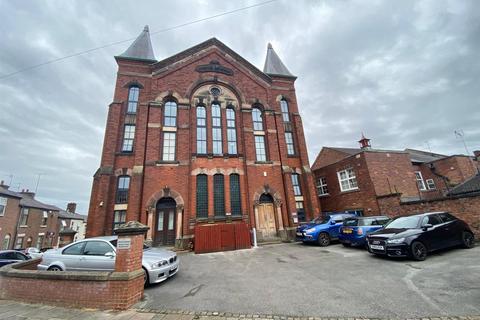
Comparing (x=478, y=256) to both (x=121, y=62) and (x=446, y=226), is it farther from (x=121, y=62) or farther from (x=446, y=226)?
(x=121, y=62)

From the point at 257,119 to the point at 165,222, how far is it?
10.8 m

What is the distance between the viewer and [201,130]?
619 inches

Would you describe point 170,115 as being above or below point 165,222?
above

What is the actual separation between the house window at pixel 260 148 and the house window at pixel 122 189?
9.63 metres

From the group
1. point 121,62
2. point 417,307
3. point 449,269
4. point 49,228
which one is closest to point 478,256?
point 449,269

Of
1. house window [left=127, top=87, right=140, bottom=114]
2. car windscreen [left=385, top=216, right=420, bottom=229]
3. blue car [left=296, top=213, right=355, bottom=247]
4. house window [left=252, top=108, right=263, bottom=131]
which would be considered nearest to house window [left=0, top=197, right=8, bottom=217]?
house window [left=127, top=87, right=140, bottom=114]

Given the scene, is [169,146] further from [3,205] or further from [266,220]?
[3,205]

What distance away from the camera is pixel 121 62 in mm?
15711

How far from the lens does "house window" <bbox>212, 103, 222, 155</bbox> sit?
15.6 metres

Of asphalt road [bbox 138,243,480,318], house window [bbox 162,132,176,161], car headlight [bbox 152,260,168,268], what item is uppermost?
house window [bbox 162,132,176,161]

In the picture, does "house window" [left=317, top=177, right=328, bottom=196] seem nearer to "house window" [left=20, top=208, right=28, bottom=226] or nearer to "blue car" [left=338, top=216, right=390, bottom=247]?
"blue car" [left=338, top=216, right=390, bottom=247]

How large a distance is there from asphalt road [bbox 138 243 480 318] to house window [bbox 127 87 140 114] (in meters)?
12.6

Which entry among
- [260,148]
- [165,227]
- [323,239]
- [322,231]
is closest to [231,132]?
[260,148]

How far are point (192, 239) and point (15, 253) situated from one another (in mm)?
10824
